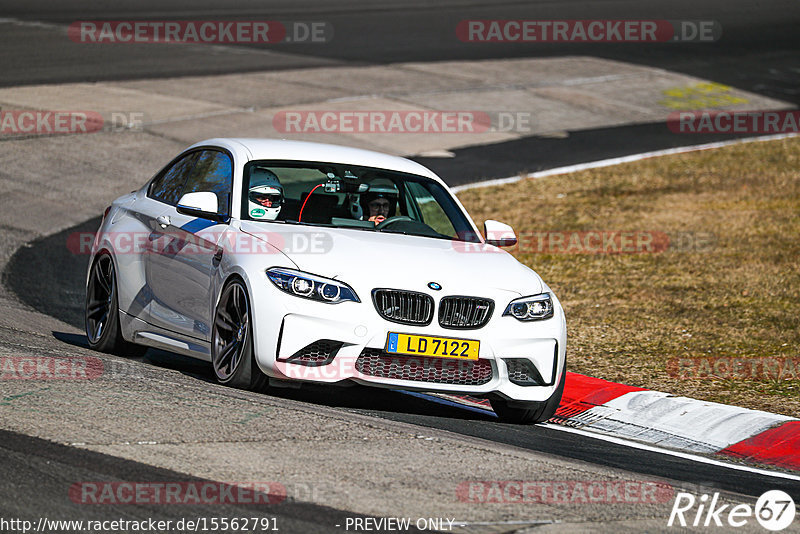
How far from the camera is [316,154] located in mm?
8977

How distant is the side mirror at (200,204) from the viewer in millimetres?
8164

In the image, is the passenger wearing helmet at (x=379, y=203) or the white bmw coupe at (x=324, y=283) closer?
the white bmw coupe at (x=324, y=283)

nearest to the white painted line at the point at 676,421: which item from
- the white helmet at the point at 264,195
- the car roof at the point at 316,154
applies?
the car roof at the point at 316,154

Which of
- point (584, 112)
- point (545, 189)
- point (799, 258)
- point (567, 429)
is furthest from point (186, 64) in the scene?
point (567, 429)

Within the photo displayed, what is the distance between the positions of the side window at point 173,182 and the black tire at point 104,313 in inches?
23.5

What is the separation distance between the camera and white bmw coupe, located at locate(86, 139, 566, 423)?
7398 millimetres

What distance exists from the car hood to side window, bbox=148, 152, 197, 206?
115 centimetres
